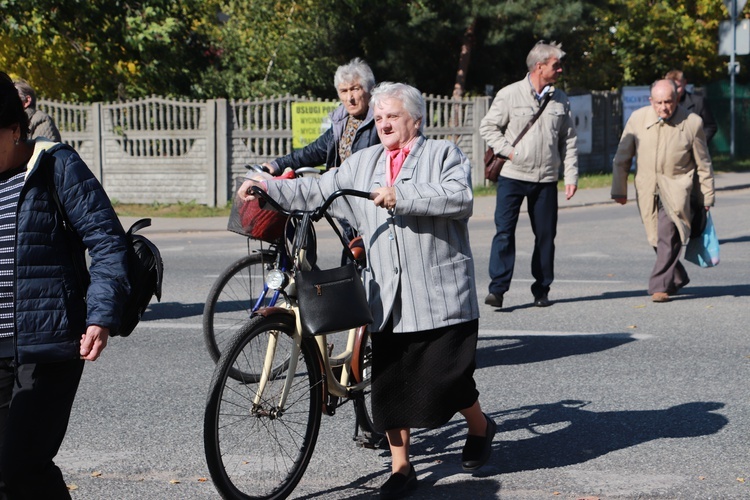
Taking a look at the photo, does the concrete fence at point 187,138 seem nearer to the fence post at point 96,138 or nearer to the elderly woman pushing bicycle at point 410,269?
the fence post at point 96,138

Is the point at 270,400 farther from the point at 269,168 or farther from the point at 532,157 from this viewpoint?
the point at 532,157

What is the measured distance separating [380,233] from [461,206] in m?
0.33

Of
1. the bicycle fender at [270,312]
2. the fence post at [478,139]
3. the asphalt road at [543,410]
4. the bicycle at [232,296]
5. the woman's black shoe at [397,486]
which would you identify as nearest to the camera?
the bicycle fender at [270,312]

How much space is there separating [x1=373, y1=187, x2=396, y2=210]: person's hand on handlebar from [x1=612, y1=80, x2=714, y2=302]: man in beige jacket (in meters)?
5.00

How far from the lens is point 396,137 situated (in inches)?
182

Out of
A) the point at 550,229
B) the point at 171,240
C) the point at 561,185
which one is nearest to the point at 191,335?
the point at 550,229

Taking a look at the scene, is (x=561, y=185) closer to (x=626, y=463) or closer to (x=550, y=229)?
(x=550, y=229)

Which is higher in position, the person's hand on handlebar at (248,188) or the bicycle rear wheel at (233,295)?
the person's hand on handlebar at (248,188)

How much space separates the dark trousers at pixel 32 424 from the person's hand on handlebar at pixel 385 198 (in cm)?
129

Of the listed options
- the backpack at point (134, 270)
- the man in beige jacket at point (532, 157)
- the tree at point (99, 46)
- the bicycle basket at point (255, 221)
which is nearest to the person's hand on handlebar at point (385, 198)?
the backpack at point (134, 270)

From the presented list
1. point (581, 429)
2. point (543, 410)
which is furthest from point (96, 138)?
point (581, 429)

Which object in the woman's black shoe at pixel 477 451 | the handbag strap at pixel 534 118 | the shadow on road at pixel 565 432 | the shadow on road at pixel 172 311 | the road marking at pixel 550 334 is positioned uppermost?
the handbag strap at pixel 534 118

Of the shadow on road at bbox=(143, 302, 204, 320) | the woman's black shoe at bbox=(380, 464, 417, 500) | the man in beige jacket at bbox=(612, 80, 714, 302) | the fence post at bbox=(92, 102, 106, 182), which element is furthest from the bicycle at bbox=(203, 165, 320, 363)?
the fence post at bbox=(92, 102, 106, 182)

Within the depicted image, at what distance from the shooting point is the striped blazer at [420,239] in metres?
4.52
